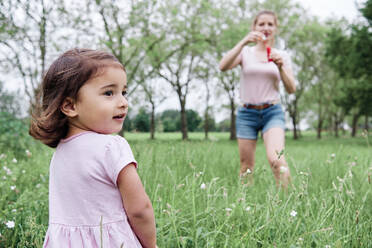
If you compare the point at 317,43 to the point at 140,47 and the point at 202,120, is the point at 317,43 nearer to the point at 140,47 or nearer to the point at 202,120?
the point at 202,120

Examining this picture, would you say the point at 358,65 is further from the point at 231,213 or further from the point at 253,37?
the point at 231,213

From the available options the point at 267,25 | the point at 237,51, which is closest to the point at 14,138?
the point at 237,51

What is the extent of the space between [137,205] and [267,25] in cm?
278

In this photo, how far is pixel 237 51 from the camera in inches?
133

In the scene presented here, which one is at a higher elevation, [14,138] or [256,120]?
[256,120]

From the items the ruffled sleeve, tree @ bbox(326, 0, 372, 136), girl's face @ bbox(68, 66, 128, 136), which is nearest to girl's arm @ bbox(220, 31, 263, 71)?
girl's face @ bbox(68, 66, 128, 136)

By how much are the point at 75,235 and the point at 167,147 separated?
8.40 feet

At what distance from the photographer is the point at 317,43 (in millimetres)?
28547

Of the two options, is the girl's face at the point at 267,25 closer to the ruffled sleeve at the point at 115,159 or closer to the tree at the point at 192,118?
the ruffled sleeve at the point at 115,159

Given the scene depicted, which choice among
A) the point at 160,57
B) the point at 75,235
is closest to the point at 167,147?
the point at 75,235

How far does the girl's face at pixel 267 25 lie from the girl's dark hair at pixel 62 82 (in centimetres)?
253

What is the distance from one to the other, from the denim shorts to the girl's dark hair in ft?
7.91

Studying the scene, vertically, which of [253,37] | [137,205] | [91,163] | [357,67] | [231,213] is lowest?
[231,213]

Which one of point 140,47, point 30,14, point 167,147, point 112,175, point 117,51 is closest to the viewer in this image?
point 112,175
